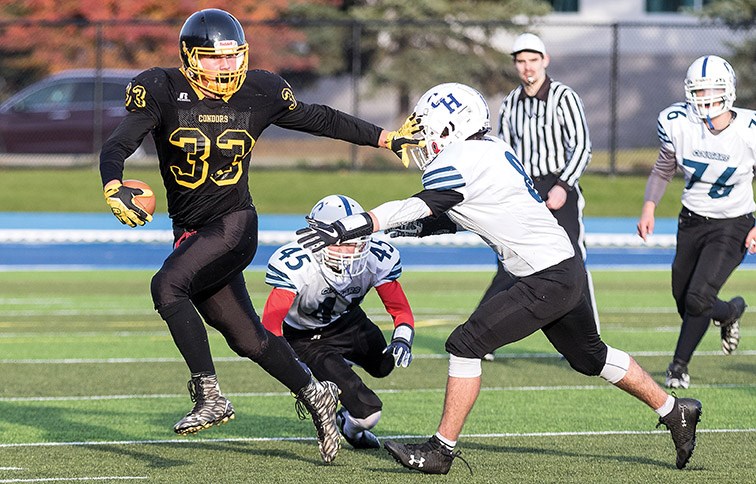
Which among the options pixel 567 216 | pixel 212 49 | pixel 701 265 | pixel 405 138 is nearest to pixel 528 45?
pixel 567 216

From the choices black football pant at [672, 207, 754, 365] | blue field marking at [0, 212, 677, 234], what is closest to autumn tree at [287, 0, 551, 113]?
blue field marking at [0, 212, 677, 234]

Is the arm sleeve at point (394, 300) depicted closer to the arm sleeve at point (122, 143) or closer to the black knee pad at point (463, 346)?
the black knee pad at point (463, 346)

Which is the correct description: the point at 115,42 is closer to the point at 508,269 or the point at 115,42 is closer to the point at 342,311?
the point at 342,311

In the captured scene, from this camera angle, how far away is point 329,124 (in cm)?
575

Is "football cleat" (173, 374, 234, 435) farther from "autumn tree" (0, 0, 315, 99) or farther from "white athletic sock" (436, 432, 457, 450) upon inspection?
"autumn tree" (0, 0, 315, 99)

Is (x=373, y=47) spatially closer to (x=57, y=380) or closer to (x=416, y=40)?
(x=416, y=40)

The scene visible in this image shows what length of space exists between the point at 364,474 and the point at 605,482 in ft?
3.07

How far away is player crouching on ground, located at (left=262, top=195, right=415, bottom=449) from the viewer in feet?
19.4

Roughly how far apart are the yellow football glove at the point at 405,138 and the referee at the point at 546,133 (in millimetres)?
2601

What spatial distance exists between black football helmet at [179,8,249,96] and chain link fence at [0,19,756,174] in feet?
41.8

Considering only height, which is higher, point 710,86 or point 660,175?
point 710,86

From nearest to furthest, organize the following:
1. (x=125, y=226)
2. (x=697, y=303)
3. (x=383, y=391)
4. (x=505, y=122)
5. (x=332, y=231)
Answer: (x=332, y=231) < (x=697, y=303) < (x=383, y=391) < (x=505, y=122) < (x=125, y=226)

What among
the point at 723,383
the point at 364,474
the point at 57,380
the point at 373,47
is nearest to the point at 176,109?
the point at 364,474

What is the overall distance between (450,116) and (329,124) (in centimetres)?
70
